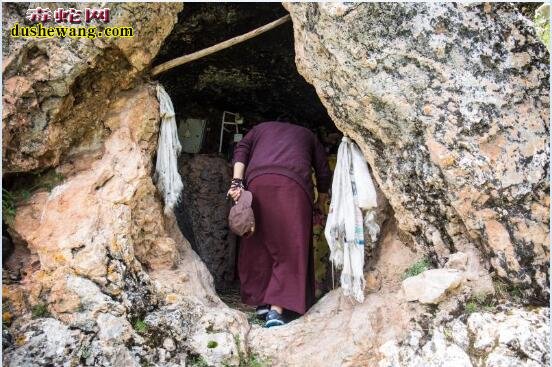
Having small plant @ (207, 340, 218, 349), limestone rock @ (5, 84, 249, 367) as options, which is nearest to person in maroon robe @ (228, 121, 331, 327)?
limestone rock @ (5, 84, 249, 367)

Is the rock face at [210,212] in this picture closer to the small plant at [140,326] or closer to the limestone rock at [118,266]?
Result: the limestone rock at [118,266]

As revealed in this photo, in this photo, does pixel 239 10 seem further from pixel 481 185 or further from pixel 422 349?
pixel 422 349

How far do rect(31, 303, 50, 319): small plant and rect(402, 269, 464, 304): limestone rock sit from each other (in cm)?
229

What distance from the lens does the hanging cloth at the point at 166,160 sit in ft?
14.0

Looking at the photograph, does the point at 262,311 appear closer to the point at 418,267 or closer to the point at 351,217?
the point at 351,217

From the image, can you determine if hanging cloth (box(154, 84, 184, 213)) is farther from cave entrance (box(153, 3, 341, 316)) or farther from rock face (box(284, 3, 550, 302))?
rock face (box(284, 3, 550, 302))

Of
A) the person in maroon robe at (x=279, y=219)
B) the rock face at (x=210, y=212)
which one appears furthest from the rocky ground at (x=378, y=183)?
the rock face at (x=210, y=212)

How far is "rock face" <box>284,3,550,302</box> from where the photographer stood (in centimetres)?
325

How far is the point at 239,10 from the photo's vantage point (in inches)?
194

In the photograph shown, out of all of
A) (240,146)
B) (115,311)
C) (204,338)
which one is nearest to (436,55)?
(240,146)

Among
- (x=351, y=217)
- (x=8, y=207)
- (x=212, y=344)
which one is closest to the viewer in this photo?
(x=212, y=344)

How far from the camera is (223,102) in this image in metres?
6.07

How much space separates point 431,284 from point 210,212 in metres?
2.86

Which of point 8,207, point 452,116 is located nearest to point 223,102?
point 8,207
